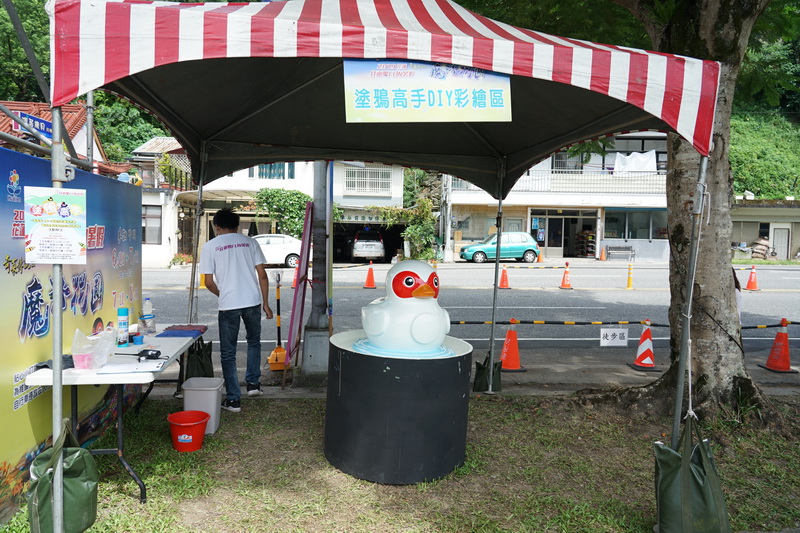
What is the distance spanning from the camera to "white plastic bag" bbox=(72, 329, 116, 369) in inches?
141

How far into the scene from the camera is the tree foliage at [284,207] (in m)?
26.2

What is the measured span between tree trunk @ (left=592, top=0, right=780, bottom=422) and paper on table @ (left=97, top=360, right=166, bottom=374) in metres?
4.48

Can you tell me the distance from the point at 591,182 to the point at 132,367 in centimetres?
2838

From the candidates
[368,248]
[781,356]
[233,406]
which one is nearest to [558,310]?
[781,356]

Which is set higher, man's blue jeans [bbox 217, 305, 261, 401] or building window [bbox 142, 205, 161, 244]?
building window [bbox 142, 205, 161, 244]

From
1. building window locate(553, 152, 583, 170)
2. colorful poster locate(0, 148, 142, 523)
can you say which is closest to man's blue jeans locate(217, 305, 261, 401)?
colorful poster locate(0, 148, 142, 523)

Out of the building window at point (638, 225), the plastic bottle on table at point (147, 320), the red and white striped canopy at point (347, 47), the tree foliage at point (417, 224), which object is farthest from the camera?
the building window at point (638, 225)

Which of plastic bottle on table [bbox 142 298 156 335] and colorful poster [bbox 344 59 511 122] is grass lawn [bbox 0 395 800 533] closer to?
plastic bottle on table [bbox 142 298 156 335]

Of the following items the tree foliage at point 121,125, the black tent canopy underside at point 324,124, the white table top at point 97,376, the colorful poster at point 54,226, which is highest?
the tree foliage at point 121,125

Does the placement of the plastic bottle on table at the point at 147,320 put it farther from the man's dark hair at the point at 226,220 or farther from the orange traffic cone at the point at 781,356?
the orange traffic cone at the point at 781,356

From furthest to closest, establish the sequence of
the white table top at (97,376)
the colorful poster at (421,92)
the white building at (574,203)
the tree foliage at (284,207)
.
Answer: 1. the white building at (574,203)
2. the tree foliage at (284,207)
3. the white table top at (97,376)
4. the colorful poster at (421,92)

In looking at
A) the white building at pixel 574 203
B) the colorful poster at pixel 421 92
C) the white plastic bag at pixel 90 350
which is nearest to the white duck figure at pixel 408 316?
the colorful poster at pixel 421 92

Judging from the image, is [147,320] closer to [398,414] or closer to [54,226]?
[54,226]

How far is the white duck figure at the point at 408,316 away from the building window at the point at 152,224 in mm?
21397
